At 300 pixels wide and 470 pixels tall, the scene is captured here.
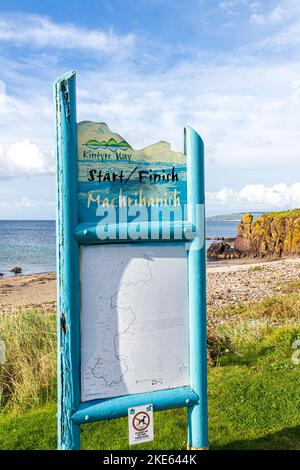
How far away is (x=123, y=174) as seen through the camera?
10.6ft

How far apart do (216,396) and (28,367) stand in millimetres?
2272

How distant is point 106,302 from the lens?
124 inches

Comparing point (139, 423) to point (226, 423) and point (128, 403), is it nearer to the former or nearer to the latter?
point (128, 403)

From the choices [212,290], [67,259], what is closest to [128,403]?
[67,259]

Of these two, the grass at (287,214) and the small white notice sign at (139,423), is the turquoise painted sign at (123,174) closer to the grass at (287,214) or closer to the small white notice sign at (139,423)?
the small white notice sign at (139,423)

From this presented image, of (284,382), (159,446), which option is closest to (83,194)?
(159,446)

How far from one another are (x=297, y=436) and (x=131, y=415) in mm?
1880

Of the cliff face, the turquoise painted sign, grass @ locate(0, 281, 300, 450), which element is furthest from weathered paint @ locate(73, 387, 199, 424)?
the cliff face

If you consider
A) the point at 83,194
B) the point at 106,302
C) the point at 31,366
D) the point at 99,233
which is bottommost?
the point at 31,366

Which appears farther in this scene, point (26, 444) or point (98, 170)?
point (26, 444)

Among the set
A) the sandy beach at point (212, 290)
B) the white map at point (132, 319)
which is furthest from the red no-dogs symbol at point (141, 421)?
the sandy beach at point (212, 290)

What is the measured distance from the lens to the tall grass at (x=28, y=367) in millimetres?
4953

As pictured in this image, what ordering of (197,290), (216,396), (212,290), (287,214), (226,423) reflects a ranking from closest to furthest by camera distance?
(197,290) → (226,423) → (216,396) → (212,290) → (287,214)
